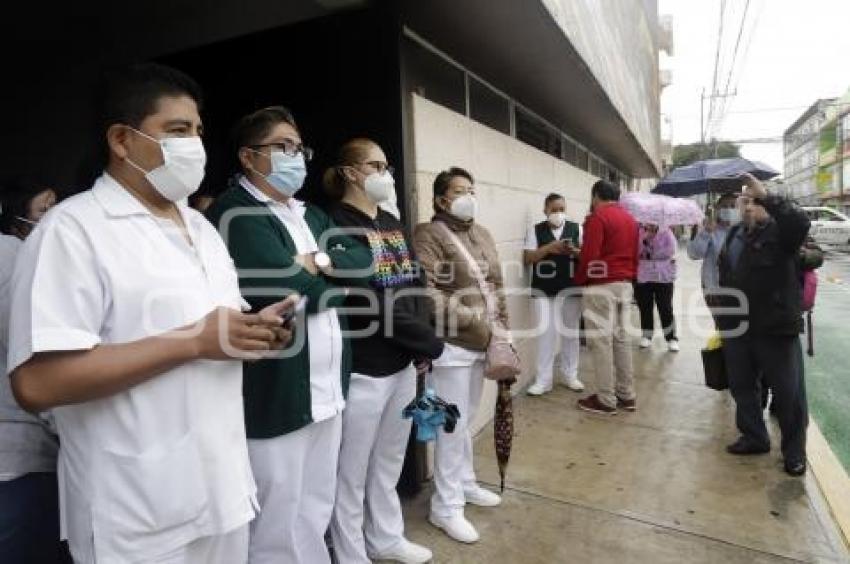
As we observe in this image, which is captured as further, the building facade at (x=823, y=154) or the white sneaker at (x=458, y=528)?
the building facade at (x=823, y=154)

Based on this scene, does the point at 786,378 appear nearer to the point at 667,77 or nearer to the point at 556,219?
the point at 556,219

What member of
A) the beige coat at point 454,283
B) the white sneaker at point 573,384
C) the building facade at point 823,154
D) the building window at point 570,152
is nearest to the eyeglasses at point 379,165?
the beige coat at point 454,283

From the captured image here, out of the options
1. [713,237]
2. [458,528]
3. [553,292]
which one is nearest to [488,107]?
[553,292]

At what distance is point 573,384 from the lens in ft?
17.6

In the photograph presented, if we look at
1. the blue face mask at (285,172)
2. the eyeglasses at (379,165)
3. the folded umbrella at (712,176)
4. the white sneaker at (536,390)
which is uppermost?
the folded umbrella at (712,176)

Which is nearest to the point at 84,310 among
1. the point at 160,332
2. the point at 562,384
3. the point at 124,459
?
the point at 160,332

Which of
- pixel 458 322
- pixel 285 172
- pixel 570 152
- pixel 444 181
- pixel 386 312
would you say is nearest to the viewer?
pixel 285 172

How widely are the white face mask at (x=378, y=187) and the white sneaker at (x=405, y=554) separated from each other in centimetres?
165

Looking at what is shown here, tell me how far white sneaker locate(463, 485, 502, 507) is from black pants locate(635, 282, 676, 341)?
4.15m

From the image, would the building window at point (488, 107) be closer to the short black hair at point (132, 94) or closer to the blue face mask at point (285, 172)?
the blue face mask at point (285, 172)

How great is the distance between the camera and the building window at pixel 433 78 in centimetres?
338

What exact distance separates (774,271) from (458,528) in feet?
8.11

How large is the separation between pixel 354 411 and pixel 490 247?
1316 millimetres

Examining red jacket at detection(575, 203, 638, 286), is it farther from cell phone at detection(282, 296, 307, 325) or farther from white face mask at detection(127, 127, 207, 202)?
white face mask at detection(127, 127, 207, 202)
